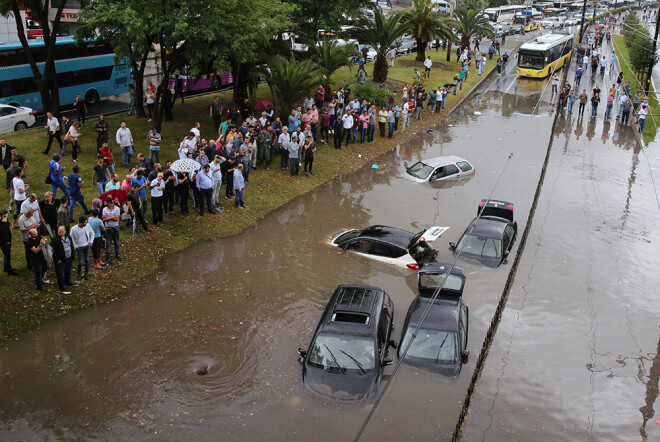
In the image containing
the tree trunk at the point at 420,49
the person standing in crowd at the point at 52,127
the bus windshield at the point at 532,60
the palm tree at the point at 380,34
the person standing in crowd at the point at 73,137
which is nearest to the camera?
the person standing in crowd at the point at 73,137

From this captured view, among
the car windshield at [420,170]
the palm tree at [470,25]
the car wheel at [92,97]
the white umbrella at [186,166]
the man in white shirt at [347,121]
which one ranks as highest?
the palm tree at [470,25]

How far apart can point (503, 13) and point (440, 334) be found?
74688 mm

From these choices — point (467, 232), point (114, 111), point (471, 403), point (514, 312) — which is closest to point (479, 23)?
point (114, 111)

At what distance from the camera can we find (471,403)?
10.7 metres

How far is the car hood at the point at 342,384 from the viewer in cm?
1044

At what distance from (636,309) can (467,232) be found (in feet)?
15.1

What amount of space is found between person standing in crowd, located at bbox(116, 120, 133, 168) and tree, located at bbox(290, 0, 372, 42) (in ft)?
42.1

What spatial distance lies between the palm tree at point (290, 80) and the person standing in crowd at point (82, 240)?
42.9 feet

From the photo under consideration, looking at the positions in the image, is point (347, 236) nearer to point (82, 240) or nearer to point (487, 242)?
point (487, 242)

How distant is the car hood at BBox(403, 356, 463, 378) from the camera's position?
1118cm

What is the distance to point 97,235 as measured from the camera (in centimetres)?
1384

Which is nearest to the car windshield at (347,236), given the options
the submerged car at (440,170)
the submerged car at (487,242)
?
the submerged car at (487,242)

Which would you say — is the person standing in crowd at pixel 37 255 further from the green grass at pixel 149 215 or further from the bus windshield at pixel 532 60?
the bus windshield at pixel 532 60

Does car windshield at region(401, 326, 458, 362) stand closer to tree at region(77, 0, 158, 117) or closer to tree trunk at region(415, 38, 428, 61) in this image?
tree at region(77, 0, 158, 117)
